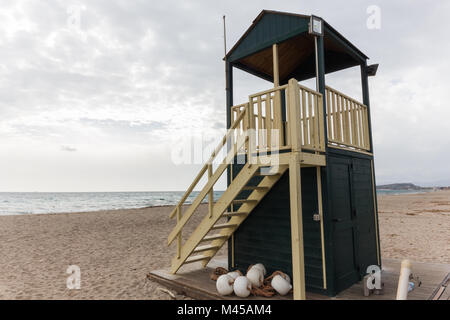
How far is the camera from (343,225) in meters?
5.45

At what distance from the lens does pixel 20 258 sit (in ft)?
31.1

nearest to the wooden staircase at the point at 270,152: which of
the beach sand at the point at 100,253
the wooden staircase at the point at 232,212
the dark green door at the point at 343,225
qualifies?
the wooden staircase at the point at 232,212

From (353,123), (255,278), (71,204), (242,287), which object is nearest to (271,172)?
(255,278)

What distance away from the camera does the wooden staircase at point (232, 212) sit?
16.6ft

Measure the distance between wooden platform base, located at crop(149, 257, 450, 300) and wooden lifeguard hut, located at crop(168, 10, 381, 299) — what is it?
0.85 ft

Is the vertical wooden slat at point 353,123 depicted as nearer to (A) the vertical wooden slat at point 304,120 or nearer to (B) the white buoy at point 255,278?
(A) the vertical wooden slat at point 304,120

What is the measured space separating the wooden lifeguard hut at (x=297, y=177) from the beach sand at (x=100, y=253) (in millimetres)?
1769

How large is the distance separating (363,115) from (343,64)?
5.00 feet

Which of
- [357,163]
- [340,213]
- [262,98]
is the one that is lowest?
[340,213]

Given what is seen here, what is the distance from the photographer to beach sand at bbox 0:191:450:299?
20.5 feet

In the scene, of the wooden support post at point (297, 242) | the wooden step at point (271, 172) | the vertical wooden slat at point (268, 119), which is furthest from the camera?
the wooden step at point (271, 172)
